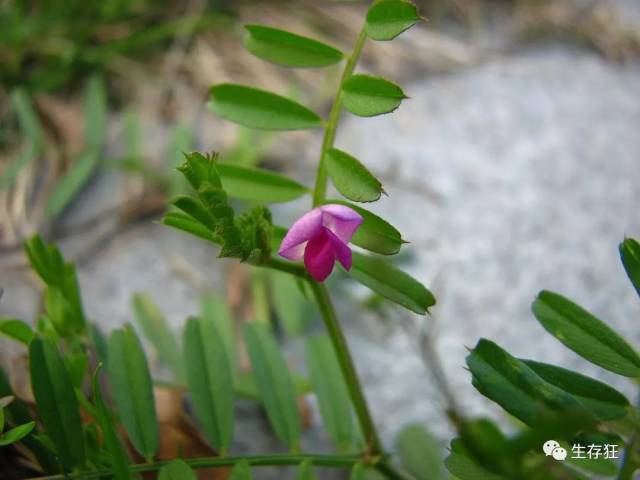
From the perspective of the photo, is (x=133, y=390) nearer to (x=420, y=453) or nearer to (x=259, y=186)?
(x=259, y=186)

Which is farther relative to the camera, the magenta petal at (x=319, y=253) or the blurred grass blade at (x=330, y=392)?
the blurred grass blade at (x=330, y=392)

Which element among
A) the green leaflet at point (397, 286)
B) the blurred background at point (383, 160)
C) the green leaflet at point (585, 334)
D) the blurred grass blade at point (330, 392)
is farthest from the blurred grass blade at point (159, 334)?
the green leaflet at point (585, 334)

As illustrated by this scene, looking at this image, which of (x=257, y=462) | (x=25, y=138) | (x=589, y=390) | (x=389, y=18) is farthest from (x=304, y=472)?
(x=25, y=138)

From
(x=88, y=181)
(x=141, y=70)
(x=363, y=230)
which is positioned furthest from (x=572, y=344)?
(x=141, y=70)

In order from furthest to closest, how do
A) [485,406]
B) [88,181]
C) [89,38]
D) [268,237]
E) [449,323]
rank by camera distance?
[89,38] < [88,181] < [449,323] < [485,406] < [268,237]

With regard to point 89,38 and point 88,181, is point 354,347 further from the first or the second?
point 89,38

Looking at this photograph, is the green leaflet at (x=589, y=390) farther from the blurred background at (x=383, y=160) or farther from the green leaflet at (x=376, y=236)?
the blurred background at (x=383, y=160)

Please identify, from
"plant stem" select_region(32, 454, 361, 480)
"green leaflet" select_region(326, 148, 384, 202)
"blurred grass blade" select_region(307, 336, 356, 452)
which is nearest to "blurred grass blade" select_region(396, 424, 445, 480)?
"blurred grass blade" select_region(307, 336, 356, 452)
